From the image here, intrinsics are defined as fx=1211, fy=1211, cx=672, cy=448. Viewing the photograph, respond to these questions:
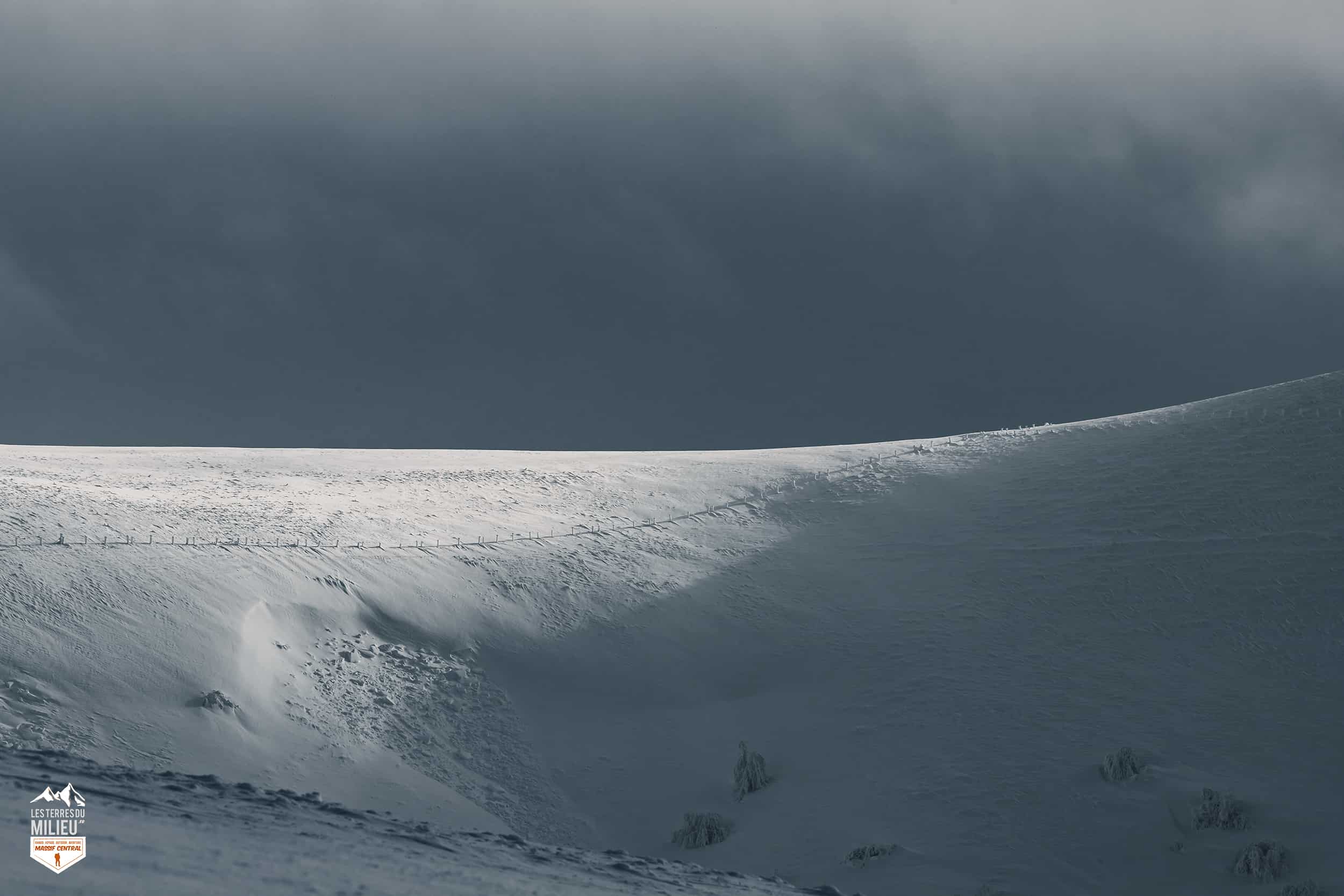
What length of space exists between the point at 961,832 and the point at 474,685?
7.69 m

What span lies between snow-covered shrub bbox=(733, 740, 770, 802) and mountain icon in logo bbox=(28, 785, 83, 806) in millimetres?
8831

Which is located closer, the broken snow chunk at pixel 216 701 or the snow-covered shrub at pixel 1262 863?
the snow-covered shrub at pixel 1262 863

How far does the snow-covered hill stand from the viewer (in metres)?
15.7

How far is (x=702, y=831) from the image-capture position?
15.9 m

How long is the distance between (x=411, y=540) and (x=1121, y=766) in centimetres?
1298

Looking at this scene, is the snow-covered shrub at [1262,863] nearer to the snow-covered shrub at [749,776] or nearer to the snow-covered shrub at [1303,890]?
the snow-covered shrub at [1303,890]

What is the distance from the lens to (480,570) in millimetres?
21984

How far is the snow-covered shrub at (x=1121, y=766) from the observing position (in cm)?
1641

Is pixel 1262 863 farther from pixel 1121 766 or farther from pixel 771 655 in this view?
pixel 771 655

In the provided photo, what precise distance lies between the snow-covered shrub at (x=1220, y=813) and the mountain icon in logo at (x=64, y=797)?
502 inches

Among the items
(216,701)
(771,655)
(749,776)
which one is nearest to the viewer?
(216,701)

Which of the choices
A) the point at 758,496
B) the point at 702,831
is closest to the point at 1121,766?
the point at 702,831

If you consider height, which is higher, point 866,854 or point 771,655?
point 771,655

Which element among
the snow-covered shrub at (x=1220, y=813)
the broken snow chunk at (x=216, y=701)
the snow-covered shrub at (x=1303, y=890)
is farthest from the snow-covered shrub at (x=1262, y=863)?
the broken snow chunk at (x=216, y=701)
